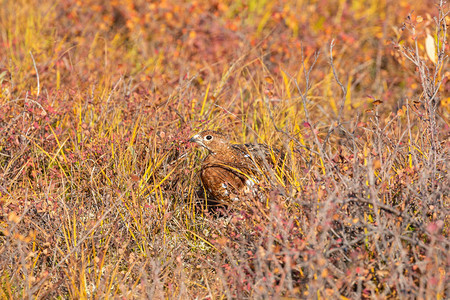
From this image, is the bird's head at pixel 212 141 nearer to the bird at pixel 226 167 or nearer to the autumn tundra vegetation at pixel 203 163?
the bird at pixel 226 167

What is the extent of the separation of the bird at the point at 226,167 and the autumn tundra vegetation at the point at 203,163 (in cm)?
10

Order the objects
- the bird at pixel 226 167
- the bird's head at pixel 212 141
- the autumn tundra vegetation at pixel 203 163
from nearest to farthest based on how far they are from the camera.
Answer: the autumn tundra vegetation at pixel 203 163
the bird at pixel 226 167
the bird's head at pixel 212 141

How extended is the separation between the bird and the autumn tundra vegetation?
95 millimetres

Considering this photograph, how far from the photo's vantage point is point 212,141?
4.30 meters

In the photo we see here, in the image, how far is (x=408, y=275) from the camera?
9.11 feet

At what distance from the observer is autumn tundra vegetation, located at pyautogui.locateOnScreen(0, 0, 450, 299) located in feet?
9.33

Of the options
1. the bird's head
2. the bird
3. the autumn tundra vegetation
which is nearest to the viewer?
the autumn tundra vegetation

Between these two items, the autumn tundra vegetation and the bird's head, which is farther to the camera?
the bird's head

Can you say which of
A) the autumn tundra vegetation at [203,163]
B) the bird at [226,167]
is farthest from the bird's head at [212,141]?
the autumn tundra vegetation at [203,163]

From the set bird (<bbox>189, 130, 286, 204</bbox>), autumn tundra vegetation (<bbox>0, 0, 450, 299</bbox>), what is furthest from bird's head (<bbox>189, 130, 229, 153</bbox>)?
autumn tundra vegetation (<bbox>0, 0, 450, 299</bbox>)

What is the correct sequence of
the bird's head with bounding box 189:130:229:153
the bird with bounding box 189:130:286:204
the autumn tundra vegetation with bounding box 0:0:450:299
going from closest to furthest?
1. the autumn tundra vegetation with bounding box 0:0:450:299
2. the bird with bounding box 189:130:286:204
3. the bird's head with bounding box 189:130:229:153

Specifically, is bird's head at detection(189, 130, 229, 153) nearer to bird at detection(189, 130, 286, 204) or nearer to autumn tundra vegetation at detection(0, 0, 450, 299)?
bird at detection(189, 130, 286, 204)

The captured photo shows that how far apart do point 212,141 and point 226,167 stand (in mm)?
275

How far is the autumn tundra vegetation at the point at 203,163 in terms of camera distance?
9.33 ft
